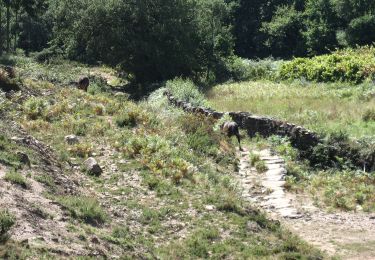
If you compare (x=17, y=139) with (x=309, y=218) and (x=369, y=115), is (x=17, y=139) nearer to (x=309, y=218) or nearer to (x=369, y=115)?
(x=309, y=218)

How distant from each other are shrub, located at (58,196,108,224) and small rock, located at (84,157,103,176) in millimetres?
2466

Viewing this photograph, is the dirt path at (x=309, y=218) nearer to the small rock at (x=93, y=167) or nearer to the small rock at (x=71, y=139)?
the small rock at (x=93, y=167)

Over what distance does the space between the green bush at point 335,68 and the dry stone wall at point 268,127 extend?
1013cm

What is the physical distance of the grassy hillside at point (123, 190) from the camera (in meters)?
9.06

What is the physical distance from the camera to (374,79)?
27578mm

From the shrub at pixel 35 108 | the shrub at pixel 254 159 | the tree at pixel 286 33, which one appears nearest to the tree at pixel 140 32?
the shrub at pixel 35 108

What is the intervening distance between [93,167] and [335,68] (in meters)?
19.8

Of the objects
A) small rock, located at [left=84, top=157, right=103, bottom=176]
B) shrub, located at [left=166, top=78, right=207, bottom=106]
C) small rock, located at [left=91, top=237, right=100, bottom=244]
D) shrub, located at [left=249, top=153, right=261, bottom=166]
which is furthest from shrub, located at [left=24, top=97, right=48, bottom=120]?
small rock, located at [left=91, top=237, right=100, bottom=244]

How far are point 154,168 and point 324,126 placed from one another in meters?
6.84

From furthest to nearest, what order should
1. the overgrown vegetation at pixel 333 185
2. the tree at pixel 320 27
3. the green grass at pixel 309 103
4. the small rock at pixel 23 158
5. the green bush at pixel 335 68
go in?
the tree at pixel 320 27 → the green bush at pixel 335 68 → the green grass at pixel 309 103 → the overgrown vegetation at pixel 333 185 → the small rock at pixel 23 158

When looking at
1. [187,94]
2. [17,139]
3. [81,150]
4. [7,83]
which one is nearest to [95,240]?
[17,139]

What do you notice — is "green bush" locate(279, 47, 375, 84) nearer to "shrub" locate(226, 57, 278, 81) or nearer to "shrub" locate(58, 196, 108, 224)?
"shrub" locate(226, 57, 278, 81)

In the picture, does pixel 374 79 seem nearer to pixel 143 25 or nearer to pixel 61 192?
pixel 143 25

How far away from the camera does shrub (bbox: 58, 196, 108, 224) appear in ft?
32.8
